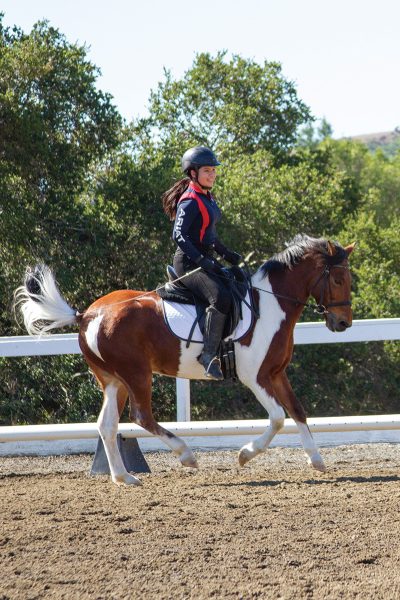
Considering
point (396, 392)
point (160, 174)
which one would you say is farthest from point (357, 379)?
point (160, 174)

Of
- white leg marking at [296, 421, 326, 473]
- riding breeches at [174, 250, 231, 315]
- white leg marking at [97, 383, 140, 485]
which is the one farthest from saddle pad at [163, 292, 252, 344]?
white leg marking at [296, 421, 326, 473]

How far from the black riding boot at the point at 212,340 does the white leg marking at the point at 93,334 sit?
36.9 inches

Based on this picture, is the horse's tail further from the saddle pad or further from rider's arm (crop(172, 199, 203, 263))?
rider's arm (crop(172, 199, 203, 263))

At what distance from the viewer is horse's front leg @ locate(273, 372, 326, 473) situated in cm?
834

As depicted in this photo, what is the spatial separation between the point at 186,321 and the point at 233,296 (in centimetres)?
45

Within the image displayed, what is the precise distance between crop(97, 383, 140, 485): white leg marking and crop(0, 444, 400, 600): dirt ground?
0.19 m

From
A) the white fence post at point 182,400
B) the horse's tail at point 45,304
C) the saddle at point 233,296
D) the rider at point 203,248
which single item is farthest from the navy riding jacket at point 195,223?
the white fence post at point 182,400

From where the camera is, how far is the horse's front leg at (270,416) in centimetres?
806

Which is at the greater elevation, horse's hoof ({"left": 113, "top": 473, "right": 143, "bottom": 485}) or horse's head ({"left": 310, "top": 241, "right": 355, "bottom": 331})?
horse's head ({"left": 310, "top": 241, "right": 355, "bottom": 331})

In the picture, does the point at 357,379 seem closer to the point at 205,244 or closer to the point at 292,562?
the point at 205,244

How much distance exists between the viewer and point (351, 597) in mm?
4500

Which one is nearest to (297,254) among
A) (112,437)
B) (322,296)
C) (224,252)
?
(322,296)

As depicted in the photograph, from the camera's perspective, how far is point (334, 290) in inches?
331

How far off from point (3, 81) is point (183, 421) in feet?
23.6
